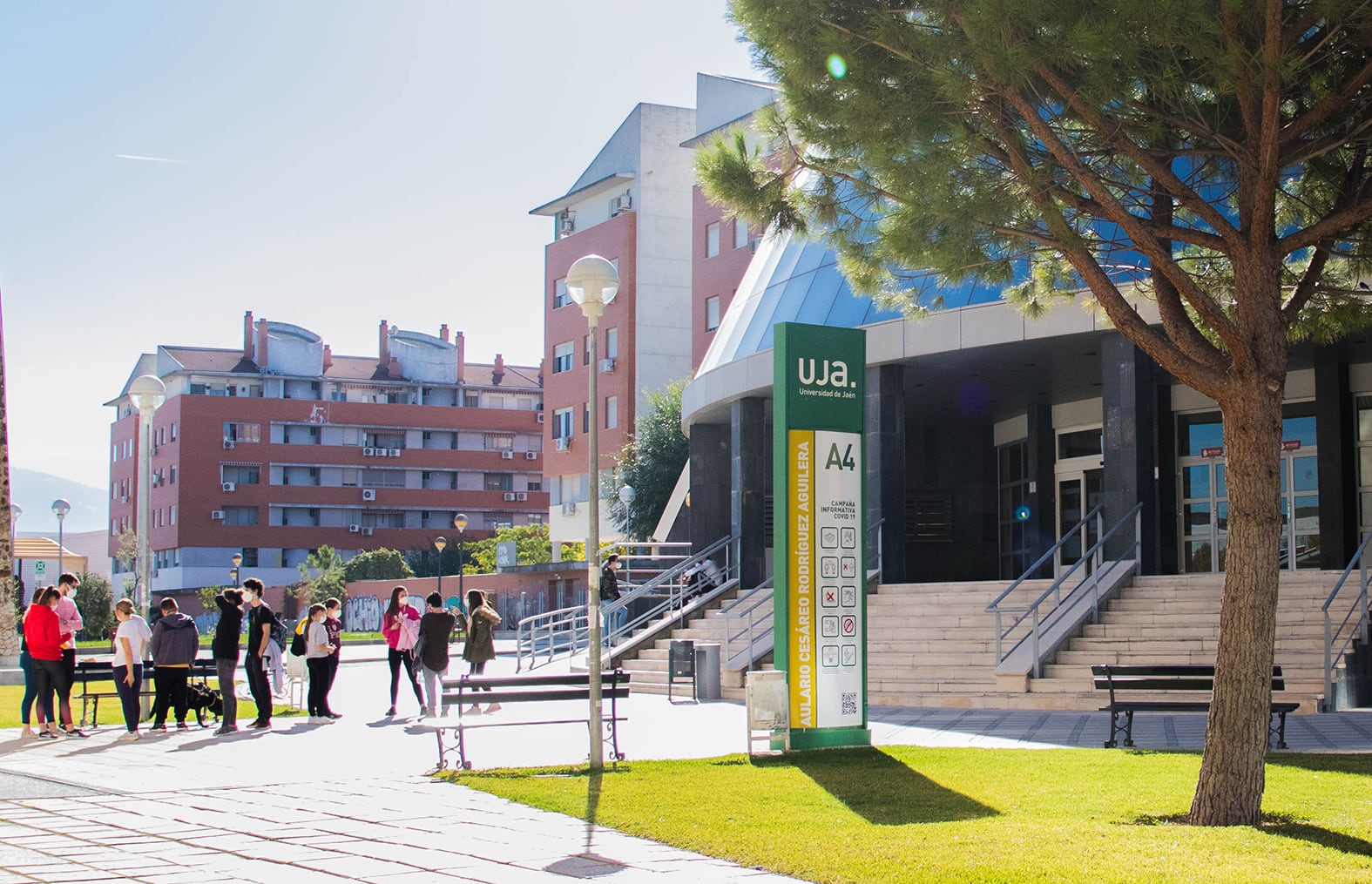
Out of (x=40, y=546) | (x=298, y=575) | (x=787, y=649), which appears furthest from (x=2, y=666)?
(x=298, y=575)

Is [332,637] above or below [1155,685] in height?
above

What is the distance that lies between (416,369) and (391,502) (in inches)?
395

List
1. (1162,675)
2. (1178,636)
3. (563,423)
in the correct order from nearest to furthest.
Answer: (1162,675) → (1178,636) → (563,423)

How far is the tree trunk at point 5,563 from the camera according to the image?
23.4m

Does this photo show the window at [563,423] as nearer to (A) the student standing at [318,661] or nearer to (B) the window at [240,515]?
(B) the window at [240,515]

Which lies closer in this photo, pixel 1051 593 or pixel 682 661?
pixel 1051 593

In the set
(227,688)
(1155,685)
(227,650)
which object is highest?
(227,650)

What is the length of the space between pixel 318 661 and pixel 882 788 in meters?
9.07

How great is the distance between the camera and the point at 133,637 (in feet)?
49.3

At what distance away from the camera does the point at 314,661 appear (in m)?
16.7

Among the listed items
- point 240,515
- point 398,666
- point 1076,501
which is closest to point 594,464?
point 398,666

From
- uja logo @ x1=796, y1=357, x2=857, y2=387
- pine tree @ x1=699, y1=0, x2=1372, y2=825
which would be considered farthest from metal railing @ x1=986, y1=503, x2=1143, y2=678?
pine tree @ x1=699, y1=0, x2=1372, y2=825

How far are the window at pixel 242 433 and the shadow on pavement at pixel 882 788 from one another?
78163 mm

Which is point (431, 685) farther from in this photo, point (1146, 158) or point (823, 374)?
point (1146, 158)
